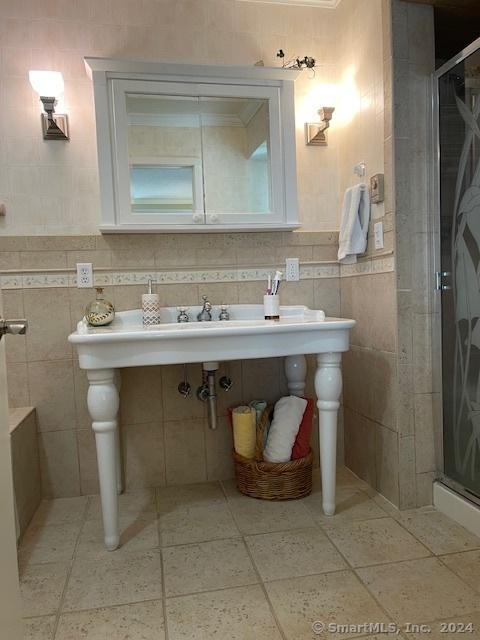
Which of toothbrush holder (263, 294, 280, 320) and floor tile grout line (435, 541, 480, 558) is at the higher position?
toothbrush holder (263, 294, 280, 320)

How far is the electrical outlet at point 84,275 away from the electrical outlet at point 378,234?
3.97 ft

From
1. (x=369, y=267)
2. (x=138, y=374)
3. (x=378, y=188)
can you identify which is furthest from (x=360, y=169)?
(x=138, y=374)

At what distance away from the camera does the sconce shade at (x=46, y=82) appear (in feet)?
5.92

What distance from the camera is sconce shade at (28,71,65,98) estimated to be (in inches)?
71.0

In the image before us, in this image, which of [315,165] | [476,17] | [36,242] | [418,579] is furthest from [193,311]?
[476,17]

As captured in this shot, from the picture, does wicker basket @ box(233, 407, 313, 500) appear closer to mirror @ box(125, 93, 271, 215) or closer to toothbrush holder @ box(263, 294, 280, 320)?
toothbrush holder @ box(263, 294, 280, 320)

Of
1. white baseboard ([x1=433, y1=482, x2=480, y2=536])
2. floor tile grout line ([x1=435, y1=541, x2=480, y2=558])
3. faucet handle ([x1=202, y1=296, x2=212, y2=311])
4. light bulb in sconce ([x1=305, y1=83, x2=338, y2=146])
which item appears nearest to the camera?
floor tile grout line ([x1=435, y1=541, x2=480, y2=558])

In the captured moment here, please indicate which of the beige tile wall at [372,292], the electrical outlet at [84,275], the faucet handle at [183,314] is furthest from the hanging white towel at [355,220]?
the electrical outlet at [84,275]

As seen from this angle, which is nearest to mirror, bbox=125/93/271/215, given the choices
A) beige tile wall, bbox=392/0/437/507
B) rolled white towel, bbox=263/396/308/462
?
beige tile wall, bbox=392/0/437/507

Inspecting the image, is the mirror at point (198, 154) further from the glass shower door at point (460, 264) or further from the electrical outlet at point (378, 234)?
the glass shower door at point (460, 264)

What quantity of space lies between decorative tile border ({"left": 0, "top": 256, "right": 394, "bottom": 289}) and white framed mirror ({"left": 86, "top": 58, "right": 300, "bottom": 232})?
200 millimetres

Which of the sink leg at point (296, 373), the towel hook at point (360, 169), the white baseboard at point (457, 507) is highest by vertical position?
the towel hook at point (360, 169)

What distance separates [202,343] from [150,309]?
1.57ft

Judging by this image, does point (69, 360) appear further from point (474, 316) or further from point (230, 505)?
point (474, 316)
